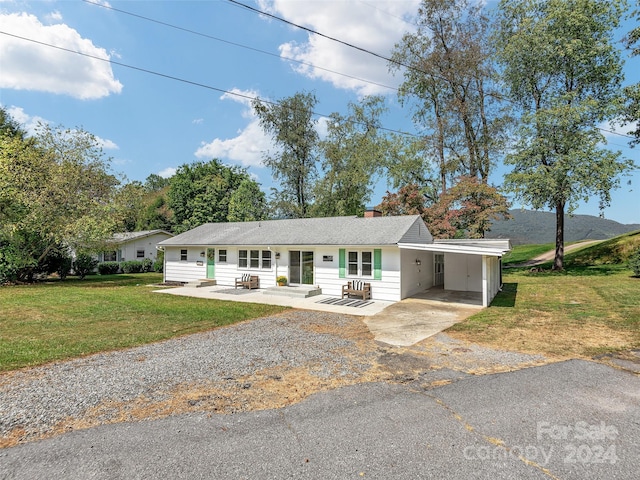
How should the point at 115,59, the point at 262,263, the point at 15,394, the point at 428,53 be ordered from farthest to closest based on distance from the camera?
the point at 428,53 → the point at 262,263 → the point at 115,59 → the point at 15,394

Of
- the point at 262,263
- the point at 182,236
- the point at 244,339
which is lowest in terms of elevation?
the point at 244,339

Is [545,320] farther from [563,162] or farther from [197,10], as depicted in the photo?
[563,162]

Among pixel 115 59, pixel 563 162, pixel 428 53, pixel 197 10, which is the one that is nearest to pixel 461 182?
pixel 563 162

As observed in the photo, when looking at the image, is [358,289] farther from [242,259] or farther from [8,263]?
[8,263]

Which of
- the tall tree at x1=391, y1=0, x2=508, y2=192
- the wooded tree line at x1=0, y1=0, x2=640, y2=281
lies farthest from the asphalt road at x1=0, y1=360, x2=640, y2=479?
the tall tree at x1=391, y1=0, x2=508, y2=192

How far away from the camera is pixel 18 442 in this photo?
11.0 ft

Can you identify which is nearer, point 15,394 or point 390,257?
point 15,394

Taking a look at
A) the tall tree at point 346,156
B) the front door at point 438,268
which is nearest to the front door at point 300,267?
the front door at point 438,268

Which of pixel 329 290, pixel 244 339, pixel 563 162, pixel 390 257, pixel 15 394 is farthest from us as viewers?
pixel 563 162

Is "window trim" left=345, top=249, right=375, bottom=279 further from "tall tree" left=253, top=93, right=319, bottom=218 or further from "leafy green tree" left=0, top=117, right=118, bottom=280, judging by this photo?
"tall tree" left=253, top=93, right=319, bottom=218

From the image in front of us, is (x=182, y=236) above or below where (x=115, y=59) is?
below

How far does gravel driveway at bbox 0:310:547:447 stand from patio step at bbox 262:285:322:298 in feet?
19.8

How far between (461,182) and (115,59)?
19.3 meters

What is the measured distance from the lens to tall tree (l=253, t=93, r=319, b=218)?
2898cm
